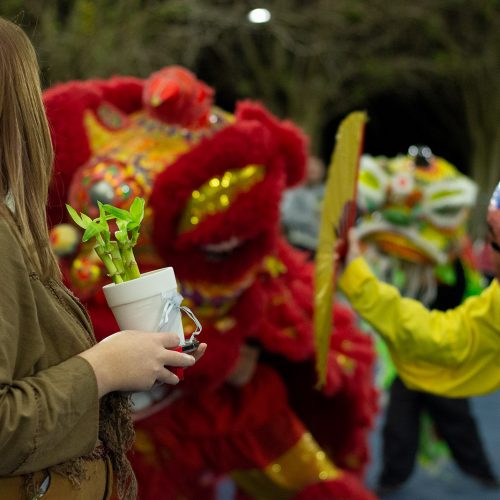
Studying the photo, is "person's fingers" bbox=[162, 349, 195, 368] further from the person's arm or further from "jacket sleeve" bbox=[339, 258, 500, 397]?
"jacket sleeve" bbox=[339, 258, 500, 397]

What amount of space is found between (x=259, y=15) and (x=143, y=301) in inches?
275

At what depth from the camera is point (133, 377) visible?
117 cm

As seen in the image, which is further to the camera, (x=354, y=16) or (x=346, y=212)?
(x=354, y=16)

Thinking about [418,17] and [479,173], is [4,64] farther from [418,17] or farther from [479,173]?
[479,173]

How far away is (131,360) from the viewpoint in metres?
1.17

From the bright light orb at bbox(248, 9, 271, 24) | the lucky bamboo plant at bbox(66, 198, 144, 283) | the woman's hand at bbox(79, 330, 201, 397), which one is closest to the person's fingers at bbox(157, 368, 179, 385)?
the woman's hand at bbox(79, 330, 201, 397)

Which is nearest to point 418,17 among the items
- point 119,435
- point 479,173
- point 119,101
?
point 479,173

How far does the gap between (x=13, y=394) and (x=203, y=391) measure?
4.79 ft

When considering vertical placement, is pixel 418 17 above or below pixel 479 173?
above

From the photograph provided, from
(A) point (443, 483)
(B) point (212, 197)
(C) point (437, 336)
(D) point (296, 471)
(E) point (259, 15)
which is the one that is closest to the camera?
(C) point (437, 336)

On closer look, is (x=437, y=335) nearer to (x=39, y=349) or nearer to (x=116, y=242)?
(x=116, y=242)

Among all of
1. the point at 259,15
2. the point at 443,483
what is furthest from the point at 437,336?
the point at 259,15

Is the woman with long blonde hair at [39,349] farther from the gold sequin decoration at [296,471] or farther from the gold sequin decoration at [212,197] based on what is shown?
the gold sequin decoration at [296,471]

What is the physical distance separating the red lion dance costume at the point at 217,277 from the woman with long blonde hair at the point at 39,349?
0.98 m
